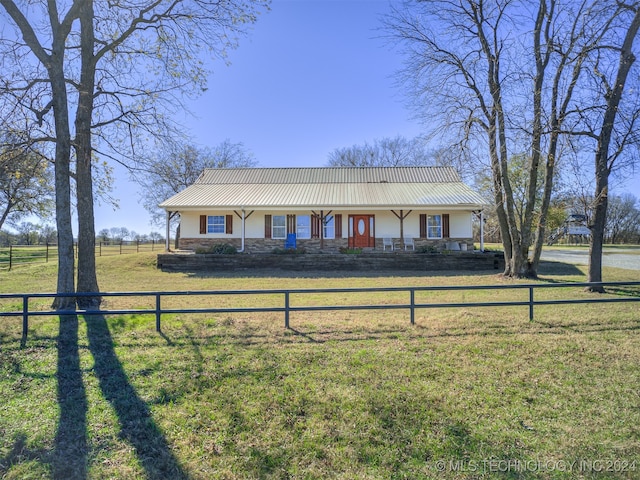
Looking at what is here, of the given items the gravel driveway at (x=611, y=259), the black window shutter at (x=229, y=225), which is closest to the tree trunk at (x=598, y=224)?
the gravel driveway at (x=611, y=259)

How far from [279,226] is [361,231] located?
15.6ft

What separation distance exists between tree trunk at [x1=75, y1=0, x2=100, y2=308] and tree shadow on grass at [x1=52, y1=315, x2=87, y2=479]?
294 cm

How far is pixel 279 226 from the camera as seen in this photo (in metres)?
20.1

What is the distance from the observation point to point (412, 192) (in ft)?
68.4

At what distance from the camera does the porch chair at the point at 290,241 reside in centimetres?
1961

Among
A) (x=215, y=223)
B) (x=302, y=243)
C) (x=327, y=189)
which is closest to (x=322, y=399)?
(x=302, y=243)

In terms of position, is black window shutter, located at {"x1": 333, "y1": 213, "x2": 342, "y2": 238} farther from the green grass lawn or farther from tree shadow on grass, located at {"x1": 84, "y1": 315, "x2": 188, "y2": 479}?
tree shadow on grass, located at {"x1": 84, "y1": 315, "x2": 188, "y2": 479}

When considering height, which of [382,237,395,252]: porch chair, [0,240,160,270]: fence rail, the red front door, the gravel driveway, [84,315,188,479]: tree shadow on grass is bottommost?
[84,315,188,479]: tree shadow on grass

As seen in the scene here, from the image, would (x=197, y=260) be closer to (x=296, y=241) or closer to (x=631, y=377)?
(x=296, y=241)

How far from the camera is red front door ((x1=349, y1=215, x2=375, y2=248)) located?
64.5 feet

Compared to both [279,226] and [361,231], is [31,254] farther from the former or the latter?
[361,231]

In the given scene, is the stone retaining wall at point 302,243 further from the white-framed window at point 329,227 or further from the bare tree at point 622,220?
the bare tree at point 622,220

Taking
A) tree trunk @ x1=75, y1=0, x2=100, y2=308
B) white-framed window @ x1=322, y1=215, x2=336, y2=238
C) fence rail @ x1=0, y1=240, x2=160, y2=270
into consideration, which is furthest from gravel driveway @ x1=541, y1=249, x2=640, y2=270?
fence rail @ x1=0, y1=240, x2=160, y2=270

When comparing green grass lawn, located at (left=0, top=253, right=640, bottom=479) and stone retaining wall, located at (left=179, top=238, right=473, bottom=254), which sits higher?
stone retaining wall, located at (left=179, top=238, right=473, bottom=254)
